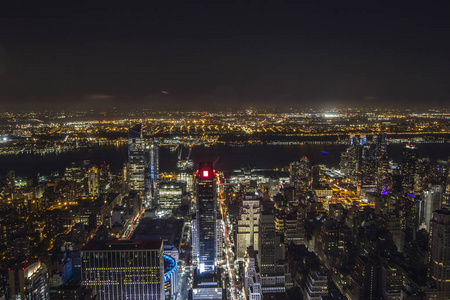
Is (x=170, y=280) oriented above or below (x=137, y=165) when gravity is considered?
below

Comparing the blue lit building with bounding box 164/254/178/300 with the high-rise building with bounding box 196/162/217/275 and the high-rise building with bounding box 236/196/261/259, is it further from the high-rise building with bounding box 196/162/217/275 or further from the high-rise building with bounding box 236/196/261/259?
the high-rise building with bounding box 236/196/261/259

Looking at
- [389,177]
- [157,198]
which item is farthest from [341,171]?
[157,198]

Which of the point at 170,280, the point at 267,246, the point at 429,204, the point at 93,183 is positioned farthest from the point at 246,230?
the point at 93,183

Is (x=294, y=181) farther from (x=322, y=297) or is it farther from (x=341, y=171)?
(x=322, y=297)

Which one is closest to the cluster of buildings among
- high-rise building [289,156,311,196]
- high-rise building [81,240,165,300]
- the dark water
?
high-rise building [81,240,165,300]

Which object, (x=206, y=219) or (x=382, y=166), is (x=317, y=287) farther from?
(x=382, y=166)

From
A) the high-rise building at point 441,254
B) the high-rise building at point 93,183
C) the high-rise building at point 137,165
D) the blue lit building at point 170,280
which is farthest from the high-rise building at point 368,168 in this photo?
A: the high-rise building at point 93,183

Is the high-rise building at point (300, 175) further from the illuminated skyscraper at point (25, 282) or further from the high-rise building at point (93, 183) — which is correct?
the illuminated skyscraper at point (25, 282)
